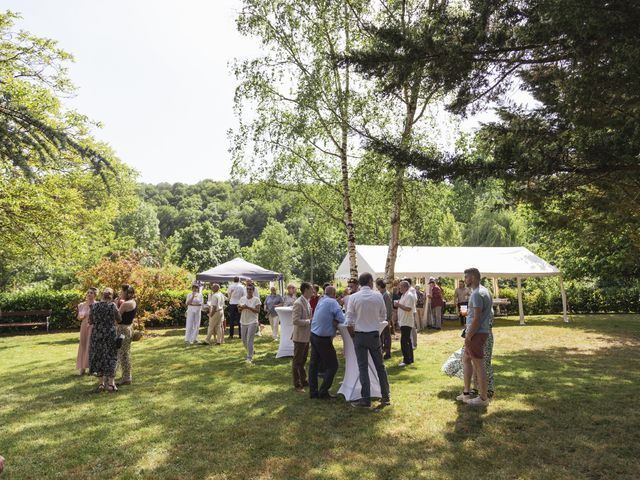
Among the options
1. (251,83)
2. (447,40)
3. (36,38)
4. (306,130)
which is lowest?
(447,40)

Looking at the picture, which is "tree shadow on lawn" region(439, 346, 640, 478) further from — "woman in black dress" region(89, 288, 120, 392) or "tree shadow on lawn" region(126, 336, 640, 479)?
"woman in black dress" region(89, 288, 120, 392)

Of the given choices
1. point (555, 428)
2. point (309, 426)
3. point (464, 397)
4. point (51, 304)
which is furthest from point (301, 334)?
point (51, 304)

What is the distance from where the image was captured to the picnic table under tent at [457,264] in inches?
785

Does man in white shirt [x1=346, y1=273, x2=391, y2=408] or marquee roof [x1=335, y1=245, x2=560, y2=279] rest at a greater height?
marquee roof [x1=335, y1=245, x2=560, y2=279]

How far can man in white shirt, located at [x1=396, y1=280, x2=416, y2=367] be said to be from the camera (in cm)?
959

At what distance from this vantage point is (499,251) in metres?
22.2

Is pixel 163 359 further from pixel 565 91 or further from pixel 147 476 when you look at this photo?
pixel 565 91

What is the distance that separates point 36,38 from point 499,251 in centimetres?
2078

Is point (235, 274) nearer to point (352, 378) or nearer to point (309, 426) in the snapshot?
point (352, 378)

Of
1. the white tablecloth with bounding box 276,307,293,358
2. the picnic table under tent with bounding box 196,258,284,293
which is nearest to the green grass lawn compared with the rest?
the white tablecloth with bounding box 276,307,293,358

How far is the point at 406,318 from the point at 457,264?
39.5 ft

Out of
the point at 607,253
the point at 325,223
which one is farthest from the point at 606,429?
the point at 607,253

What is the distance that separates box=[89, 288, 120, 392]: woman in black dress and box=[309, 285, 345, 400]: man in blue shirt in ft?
10.7

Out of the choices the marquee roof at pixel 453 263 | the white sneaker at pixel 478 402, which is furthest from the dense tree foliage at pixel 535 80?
the marquee roof at pixel 453 263
